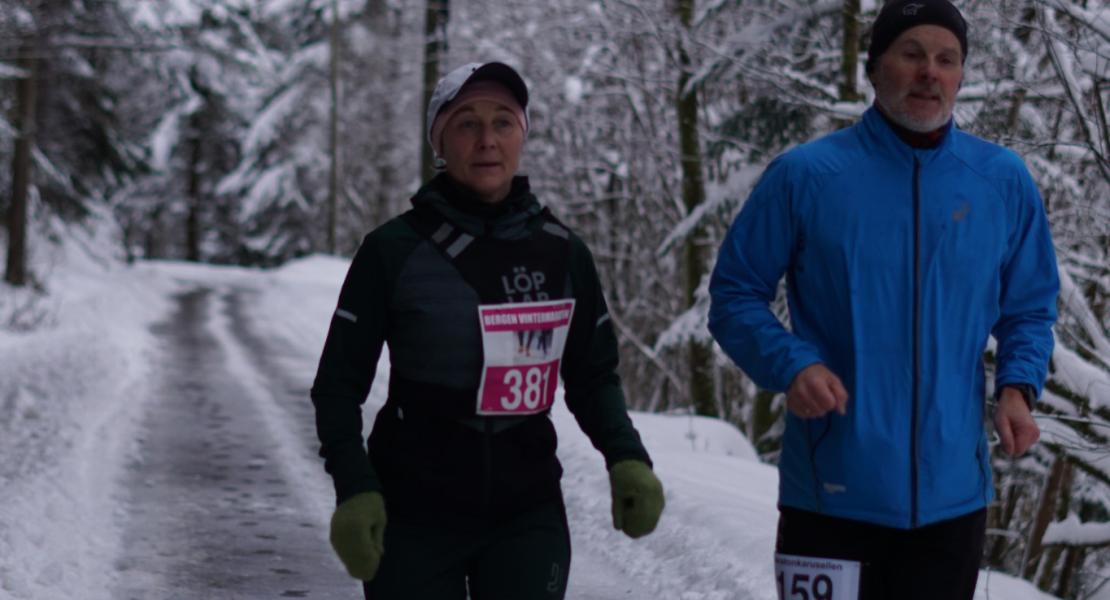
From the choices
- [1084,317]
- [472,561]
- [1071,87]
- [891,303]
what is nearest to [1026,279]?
[891,303]

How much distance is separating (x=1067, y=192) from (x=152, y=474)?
6.41 meters

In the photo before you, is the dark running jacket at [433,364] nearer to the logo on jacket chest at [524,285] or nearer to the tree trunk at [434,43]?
the logo on jacket chest at [524,285]

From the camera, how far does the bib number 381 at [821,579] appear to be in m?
2.88

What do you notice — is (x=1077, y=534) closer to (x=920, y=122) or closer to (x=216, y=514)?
(x=920, y=122)

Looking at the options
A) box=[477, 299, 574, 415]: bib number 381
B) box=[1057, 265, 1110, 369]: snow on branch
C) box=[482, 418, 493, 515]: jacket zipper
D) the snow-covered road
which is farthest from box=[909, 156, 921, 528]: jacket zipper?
the snow-covered road

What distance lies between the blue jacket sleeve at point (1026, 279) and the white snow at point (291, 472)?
2.31 metres

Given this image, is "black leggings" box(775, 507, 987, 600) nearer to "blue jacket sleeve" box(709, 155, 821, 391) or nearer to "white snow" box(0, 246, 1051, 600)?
"blue jacket sleeve" box(709, 155, 821, 391)

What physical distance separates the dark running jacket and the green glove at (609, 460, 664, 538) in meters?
0.05

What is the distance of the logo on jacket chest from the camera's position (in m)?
2.98

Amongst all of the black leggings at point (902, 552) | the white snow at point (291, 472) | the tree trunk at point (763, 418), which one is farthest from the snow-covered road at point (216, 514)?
the tree trunk at point (763, 418)

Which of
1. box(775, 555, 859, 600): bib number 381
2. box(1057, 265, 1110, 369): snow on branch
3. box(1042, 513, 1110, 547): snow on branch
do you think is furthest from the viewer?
box(1042, 513, 1110, 547): snow on branch

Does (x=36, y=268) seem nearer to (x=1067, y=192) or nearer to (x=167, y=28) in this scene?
(x=167, y=28)

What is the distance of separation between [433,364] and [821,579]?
37.9 inches

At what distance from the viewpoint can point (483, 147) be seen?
300 centimetres
